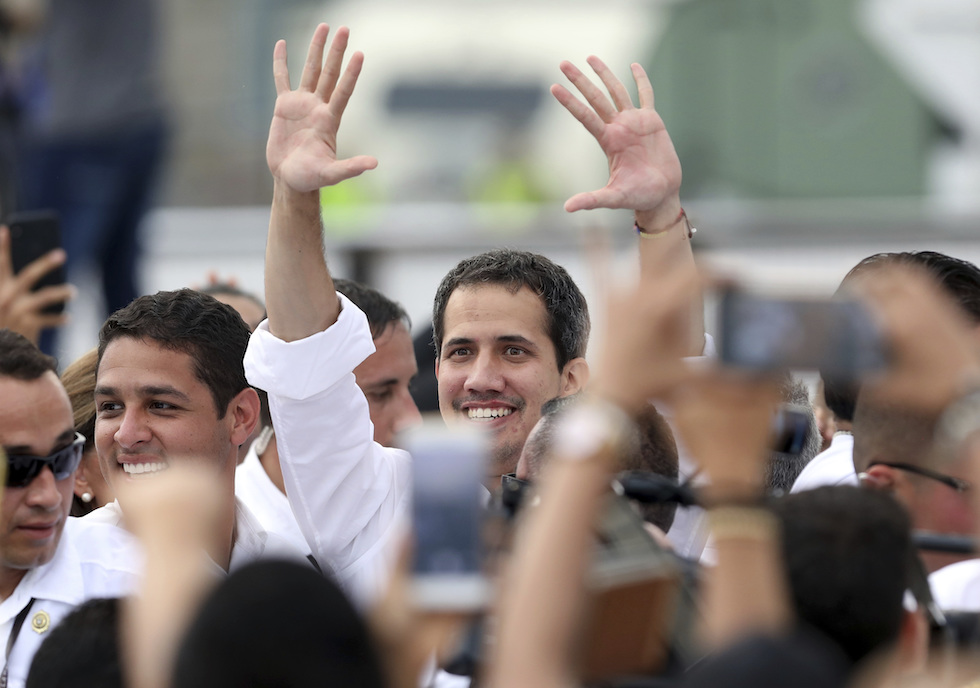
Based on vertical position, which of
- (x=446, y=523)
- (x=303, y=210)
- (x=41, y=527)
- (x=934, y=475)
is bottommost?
(x=41, y=527)

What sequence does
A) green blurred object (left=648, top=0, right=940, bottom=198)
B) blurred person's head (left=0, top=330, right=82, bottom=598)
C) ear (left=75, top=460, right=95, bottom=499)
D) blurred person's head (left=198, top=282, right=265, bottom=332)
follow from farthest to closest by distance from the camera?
green blurred object (left=648, top=0, right=940, bottom=198), blurred person's head (left=198, top=282, right=265, bottom=332), ear (left=75, top=460, right=95, bottom=499), blurred person's head (left=0, top=330, right=82, bottom=598)

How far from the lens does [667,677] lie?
199cm

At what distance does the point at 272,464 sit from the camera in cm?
381

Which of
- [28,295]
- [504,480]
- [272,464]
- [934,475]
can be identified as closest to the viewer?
[504,480]

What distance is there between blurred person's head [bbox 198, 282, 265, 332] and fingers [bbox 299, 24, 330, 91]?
123 centimetres

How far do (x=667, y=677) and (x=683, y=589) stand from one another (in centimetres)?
16

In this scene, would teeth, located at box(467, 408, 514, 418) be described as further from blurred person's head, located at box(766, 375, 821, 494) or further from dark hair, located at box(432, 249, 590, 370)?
blurred person's head, located at box(766, 375, 821, 494)

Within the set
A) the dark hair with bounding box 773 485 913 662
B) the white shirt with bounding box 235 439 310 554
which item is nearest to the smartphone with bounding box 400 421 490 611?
the dark hair with bounding box 773 485 913 662

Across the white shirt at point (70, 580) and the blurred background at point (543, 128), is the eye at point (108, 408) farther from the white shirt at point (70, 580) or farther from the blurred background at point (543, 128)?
the blurred background at point (543, 128)

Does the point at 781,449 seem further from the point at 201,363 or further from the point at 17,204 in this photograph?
the point at 17,204

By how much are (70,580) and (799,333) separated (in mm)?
1763

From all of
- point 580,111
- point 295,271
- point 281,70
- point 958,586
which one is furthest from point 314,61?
point 958,586

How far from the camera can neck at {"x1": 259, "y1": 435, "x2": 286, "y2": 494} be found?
3760 mm

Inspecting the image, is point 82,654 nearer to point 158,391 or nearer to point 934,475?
point 158,391
